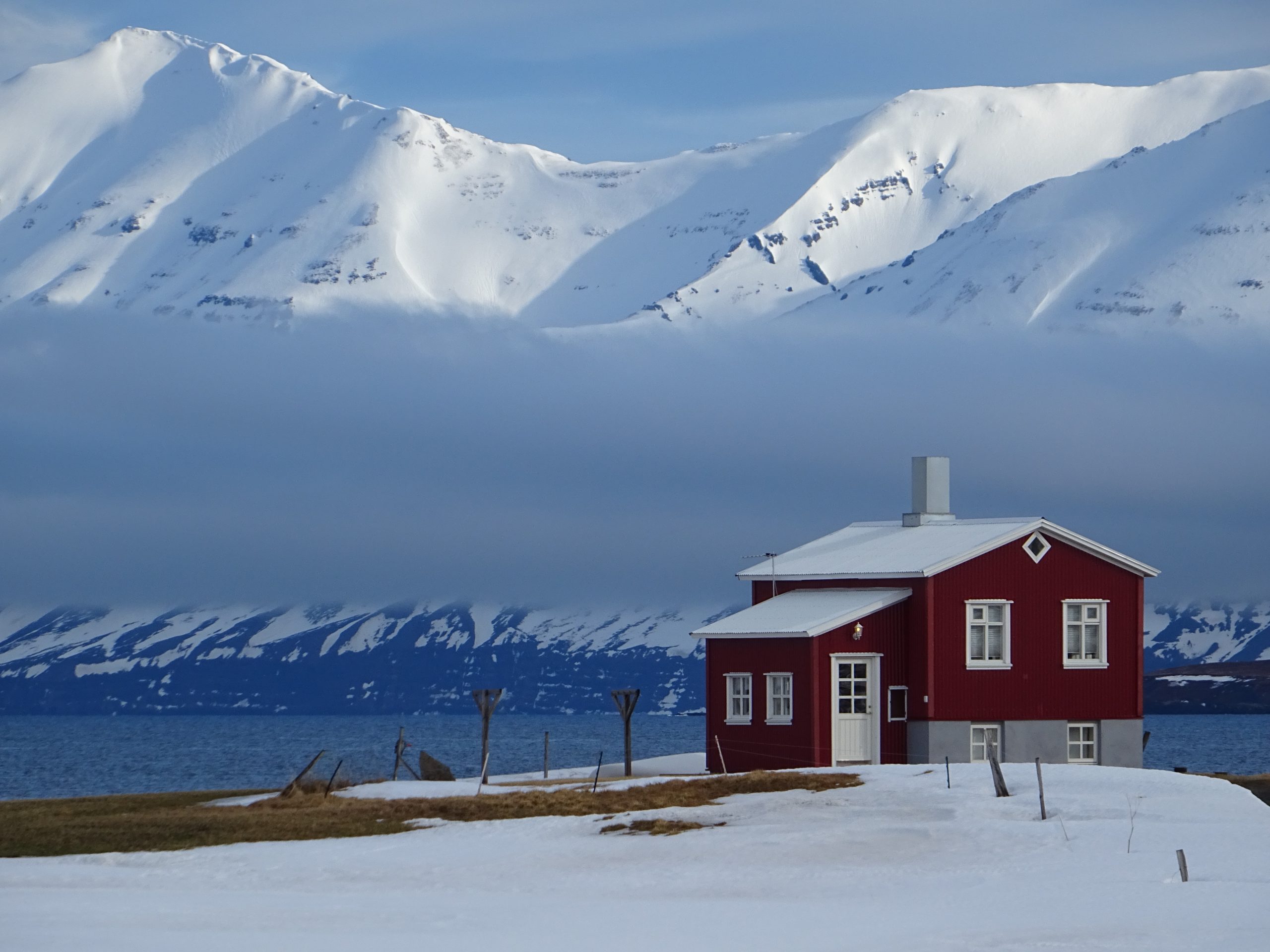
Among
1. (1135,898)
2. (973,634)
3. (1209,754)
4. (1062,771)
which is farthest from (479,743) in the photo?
(1135,898)

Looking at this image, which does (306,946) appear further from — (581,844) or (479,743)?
(479,743)

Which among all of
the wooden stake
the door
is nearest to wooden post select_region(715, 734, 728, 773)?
the door

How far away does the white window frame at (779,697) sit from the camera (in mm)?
56875

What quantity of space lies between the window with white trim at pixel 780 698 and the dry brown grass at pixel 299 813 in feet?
21.7

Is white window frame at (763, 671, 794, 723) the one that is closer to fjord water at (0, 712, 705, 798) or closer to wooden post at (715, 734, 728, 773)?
wooden post at (715, 734, 728, 773)

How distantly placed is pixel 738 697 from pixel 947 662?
6.18 m

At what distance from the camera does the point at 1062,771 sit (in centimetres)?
4703

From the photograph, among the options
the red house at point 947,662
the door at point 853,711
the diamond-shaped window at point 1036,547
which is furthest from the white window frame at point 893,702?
the diamond-shaped window at point 1036,547

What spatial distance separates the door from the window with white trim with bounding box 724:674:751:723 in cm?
281

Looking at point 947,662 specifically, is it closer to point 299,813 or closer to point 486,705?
point 486,705

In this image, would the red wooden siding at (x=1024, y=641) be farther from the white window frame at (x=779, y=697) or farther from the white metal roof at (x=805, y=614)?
the white window frame at (x=779, y=697)

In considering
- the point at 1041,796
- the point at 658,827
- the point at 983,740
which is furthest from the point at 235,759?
the point at 1041,796

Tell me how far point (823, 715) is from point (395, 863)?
20483 mm

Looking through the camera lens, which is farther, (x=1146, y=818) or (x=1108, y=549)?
(x=1108, y=549)
